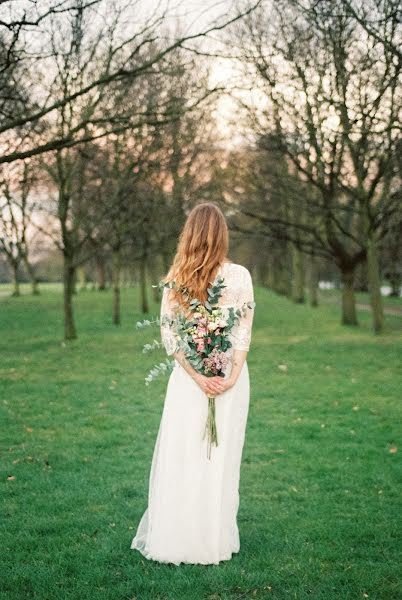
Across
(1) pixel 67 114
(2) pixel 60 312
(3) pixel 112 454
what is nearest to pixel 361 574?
(3) pixel 112 454

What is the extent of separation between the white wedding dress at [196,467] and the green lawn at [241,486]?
167 mm

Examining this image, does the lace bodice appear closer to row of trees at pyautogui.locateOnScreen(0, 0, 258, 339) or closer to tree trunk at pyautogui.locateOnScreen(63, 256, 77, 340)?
row of trees at pyautogui.locateOnScreen(0, 0, 258, 339)

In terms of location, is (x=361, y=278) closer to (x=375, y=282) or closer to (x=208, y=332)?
(x=375, y=282)

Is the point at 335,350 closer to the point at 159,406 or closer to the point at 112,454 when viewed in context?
the point at 159,406

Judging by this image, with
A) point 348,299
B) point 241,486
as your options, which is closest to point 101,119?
point 241,486

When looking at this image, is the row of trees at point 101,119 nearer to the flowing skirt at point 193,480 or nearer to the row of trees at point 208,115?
the row of trees at point 208,115

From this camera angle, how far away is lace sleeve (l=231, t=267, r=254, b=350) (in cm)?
450

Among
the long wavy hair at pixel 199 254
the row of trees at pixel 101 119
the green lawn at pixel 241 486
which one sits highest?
the row of trees at pixel 101 119

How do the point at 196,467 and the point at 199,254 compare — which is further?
the point at 196,467

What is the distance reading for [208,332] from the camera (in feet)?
14.5

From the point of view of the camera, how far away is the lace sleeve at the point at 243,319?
450 centimetres

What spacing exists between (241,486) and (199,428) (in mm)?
1963

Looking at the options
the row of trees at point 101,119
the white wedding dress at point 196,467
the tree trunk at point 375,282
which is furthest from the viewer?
the tree trunk at point 375,282

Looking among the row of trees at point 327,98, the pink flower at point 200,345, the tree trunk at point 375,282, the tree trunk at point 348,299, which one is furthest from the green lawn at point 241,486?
the tree trunk at point 348,299
